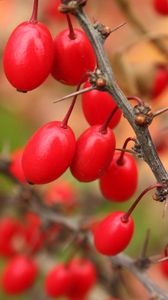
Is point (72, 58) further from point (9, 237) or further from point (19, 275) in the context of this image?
point (9, 237)

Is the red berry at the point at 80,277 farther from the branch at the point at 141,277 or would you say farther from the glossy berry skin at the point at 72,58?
the glossy berry skin at the point at 72,58

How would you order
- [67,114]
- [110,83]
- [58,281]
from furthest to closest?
1. [58,281]
2. [67,114]
3. [110,83]

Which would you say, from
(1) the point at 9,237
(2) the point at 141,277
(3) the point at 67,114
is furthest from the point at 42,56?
(1) the point at 9,237

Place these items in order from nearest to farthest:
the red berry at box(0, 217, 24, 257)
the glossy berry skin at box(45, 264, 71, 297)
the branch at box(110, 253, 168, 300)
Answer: the branch at box(110, 253, 168, 300)
the glossy berry skin at box(45, 264, 71, 297)
the red berry at box(0, 217, 24, 257)

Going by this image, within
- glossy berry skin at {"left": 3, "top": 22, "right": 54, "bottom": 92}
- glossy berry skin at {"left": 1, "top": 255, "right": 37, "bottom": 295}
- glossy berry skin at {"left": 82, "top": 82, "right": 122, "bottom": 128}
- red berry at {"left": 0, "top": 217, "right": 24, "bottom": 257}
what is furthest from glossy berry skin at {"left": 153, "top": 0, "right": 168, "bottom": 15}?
red berry at {"left": 0, "top": 217, "right": 24, "bottom": 257}

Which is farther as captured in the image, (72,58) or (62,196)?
(62,196)

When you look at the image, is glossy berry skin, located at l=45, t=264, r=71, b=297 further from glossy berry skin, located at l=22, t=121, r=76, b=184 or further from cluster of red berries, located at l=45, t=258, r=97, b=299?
glossy berry skin, located at l=22, t=121, r=76, b=184

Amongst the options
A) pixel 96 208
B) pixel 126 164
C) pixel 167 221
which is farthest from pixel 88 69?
pixel 167 221
